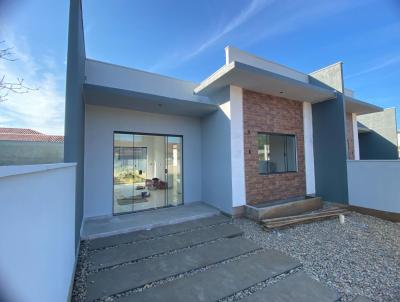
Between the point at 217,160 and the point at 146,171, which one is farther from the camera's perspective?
the point at 146,171

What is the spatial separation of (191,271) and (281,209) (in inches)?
147

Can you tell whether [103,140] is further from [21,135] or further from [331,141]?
[331,141]

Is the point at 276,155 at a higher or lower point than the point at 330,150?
lower

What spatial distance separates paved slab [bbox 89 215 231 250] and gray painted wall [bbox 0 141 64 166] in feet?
10.1

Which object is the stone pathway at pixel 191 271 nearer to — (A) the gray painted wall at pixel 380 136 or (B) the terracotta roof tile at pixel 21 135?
(B) the terracotta roof tile at pixel 21 135

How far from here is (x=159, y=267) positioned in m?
3.27

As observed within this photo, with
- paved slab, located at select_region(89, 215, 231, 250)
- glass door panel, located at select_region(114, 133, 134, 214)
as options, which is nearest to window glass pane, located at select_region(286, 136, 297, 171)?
paved slab, located at select_region(89, 215, 231, 250)

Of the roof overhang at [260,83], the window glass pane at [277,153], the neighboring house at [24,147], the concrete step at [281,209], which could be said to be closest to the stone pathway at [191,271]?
the concrete step at [281,209]

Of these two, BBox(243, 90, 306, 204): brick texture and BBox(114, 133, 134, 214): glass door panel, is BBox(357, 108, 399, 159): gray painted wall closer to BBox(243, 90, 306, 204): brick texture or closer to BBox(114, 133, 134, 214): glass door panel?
BBox(243, 90, 306, 204): brick texture

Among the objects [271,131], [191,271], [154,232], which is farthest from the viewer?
[271,131]

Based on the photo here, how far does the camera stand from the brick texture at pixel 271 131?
20.2ft

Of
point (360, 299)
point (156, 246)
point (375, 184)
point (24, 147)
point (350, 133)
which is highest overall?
point (350, 133)

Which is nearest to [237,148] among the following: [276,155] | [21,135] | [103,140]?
[276,155]

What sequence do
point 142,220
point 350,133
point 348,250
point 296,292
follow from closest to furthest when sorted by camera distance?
point 296,292 < point 348,250 < point 142,220 < point 350,133
